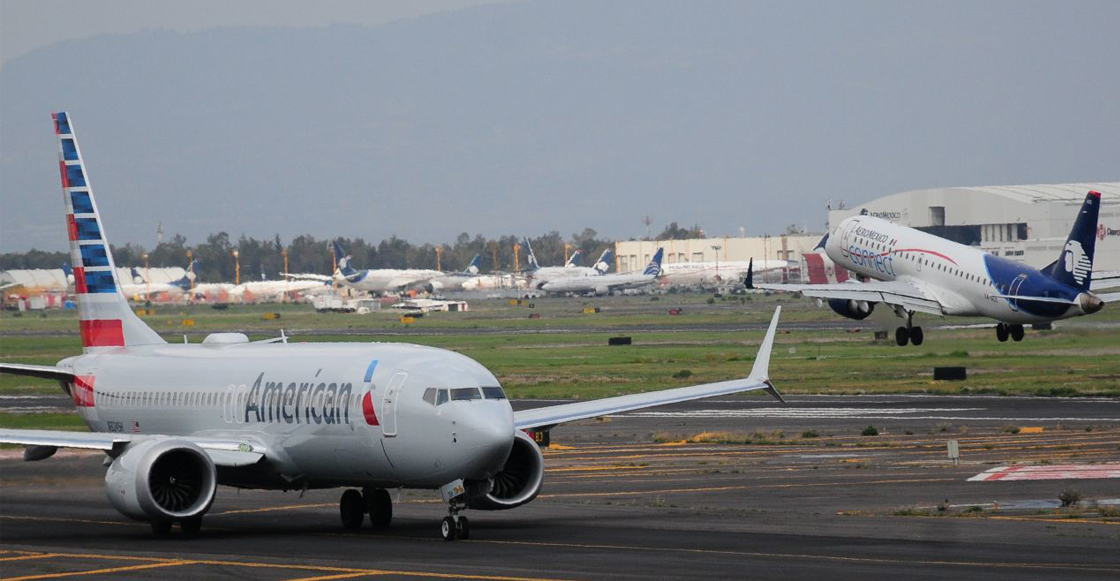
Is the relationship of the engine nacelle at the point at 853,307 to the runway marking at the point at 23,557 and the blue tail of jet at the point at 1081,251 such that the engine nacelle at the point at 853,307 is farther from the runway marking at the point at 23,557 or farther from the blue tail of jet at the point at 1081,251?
the runway marking at the point at 23,557

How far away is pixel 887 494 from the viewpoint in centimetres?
3666

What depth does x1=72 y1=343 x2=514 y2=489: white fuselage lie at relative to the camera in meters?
29.4

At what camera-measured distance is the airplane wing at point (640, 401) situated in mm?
33406

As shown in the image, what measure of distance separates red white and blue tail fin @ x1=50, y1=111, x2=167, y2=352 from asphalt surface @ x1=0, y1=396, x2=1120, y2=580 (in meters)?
3.45

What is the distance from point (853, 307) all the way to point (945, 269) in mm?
5950

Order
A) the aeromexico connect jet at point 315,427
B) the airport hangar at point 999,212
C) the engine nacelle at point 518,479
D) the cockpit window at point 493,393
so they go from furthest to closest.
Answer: the airport hangar at point 999,212 → the engine nacelle at point 518,479 → the cockpit window at point 493,393 → the aeromexico connect jet at point 315,427

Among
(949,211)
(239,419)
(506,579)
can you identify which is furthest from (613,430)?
(949,211)

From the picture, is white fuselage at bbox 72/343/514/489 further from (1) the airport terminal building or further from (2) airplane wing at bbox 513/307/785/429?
(1) the airport terminal building

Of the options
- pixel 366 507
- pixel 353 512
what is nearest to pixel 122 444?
pixel 353 512

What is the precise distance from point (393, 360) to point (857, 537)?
917cm

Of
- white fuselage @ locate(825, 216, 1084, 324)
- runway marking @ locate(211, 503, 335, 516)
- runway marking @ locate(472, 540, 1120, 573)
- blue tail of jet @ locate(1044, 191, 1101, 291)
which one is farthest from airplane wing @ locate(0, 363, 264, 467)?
white fuselage @ locate(825, 216, 1084, 324)

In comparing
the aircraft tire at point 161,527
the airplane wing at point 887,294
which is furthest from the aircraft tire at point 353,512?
the airplane wing at point 887,294

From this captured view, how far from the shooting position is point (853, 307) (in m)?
88.8

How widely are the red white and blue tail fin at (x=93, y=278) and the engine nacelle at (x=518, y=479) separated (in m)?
11.8
